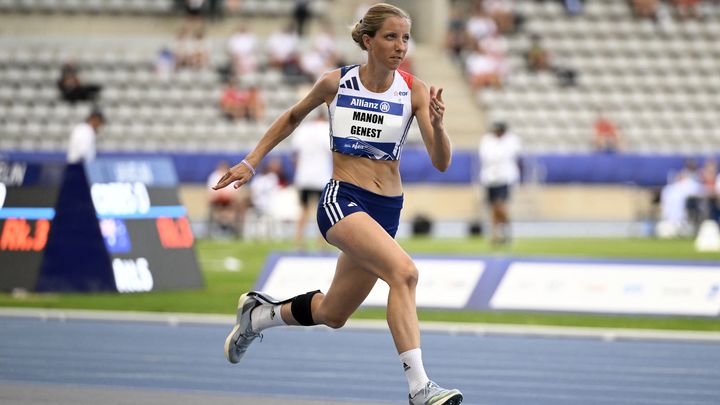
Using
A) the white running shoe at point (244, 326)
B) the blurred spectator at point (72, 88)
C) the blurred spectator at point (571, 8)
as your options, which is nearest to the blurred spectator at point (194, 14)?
the blurred spectator at point (72, 88)

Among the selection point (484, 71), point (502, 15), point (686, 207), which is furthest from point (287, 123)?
point (502, 15)

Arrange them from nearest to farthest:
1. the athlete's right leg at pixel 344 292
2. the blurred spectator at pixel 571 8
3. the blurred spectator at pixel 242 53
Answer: the athlete's right leg at pixel 344 292, the blurred spectator at pixel 242 53, the blurred spectator at pixel 571 8

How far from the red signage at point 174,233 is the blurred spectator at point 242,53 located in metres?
19.4

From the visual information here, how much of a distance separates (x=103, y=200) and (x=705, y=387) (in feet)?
24.3

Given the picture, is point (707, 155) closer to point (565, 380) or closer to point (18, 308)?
point (18, 308)

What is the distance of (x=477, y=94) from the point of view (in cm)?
3625

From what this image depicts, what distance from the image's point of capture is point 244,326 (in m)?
8.44

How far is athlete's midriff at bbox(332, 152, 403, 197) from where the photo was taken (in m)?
7.46

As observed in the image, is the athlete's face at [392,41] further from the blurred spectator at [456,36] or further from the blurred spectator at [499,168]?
the blurred spectator at [456,36]

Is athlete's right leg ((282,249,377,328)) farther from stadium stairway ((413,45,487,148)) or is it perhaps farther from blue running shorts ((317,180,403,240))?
stadium stairway ((413,45,487,148))

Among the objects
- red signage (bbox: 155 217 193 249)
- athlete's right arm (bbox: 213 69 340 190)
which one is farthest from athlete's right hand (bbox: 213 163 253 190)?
red signage (bbox: 155 217 193 249)

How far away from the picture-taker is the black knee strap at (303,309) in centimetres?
802

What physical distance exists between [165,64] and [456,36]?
24.8ft

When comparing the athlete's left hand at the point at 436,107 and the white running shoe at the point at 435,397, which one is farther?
the athlete's left hand at the point at 436,107
